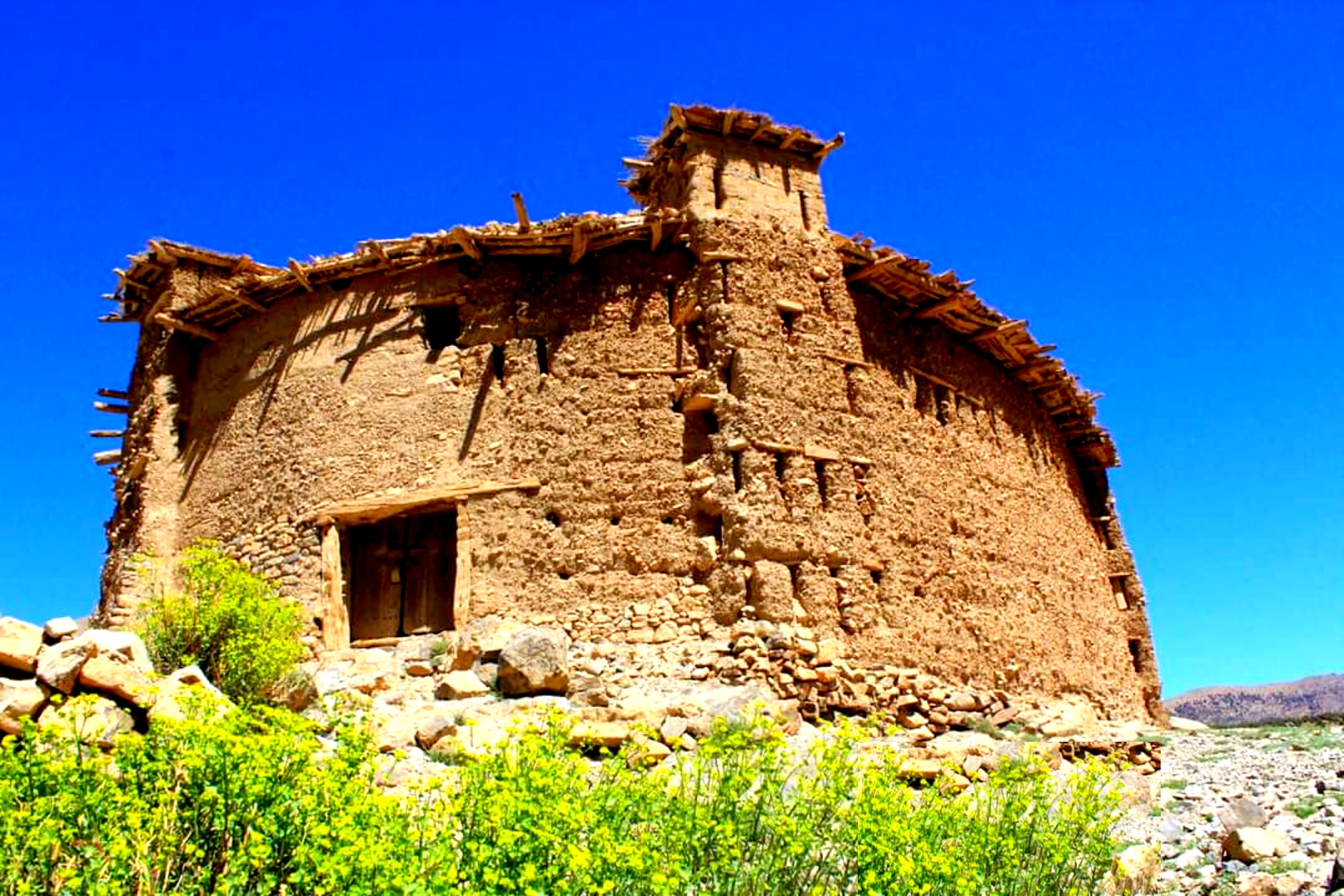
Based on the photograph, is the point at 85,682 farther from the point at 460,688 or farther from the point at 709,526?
the point at 709,526

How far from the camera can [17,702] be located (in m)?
8.71

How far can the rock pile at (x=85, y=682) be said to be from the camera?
28.0 feet

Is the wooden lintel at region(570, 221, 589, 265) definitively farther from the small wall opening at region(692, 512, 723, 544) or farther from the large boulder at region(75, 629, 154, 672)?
the large boulder at region(75, 629, 154, 672)

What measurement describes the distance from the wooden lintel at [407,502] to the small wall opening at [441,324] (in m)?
2.19

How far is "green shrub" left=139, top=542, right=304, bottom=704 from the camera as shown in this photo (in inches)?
477

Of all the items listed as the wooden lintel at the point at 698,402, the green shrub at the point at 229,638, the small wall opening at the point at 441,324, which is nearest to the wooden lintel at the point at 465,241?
the small wall opening at the point at 441,324

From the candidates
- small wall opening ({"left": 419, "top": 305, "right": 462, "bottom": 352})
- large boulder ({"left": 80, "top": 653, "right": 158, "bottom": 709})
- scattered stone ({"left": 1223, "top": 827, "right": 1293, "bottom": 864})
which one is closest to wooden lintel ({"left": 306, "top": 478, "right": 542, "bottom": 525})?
small wall opening ({"left": 419, "top": 305, "right": 462, "bottom": 352})

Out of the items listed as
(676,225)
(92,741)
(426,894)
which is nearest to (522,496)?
(676,225)

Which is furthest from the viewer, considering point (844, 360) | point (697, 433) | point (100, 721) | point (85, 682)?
point (844, 360)

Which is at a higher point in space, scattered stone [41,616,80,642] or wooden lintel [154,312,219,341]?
wooden lintel [154,312,219,341]

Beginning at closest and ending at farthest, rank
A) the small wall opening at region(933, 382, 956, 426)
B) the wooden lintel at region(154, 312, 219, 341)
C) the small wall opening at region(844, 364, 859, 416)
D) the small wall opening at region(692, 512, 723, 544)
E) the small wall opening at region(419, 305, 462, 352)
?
1. the small wall opening at region(692, 512, 723, 544)
2. the small wall opening at region(844, 364, 859, 416)
3. the small wall opening at region(419, 305, 462, 352)
4. the small wall opening at region(933, 382, 956, 426)
5. the wooden lintel at region(154, 312, 219, 341)

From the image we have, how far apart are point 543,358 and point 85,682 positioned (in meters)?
7.88

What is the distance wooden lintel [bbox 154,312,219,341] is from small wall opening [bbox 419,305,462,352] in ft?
12.6

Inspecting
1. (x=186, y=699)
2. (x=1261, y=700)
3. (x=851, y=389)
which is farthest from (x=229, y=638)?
(x=1261, y=700)
